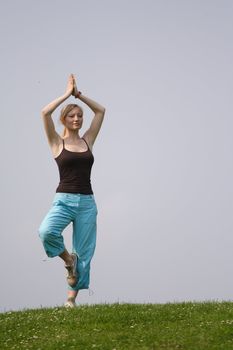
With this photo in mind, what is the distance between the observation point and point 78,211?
45.5 ft

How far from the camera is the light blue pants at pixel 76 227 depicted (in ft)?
44.4

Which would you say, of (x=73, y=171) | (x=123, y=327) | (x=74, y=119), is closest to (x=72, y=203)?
(x=73, y=171)

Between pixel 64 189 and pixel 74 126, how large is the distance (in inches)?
53.2

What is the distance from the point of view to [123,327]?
12414mm

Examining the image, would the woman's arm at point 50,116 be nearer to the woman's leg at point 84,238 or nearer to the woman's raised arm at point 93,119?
the woman's raised arm at point 93,119

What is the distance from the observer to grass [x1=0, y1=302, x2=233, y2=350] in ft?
37.7

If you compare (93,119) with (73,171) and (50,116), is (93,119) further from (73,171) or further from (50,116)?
(73,171)

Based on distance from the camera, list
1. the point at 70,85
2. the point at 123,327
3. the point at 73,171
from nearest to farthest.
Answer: the point at 123,327, the point at 73,171, the point at 70,85

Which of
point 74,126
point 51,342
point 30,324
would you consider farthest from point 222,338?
point 74,126

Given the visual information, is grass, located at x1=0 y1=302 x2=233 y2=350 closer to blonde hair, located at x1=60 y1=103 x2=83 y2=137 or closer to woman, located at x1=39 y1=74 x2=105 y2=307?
woman, located at x1=39 y1=74 x2=105 y2=307

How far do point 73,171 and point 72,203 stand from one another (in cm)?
66

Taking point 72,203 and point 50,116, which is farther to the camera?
point 50,116

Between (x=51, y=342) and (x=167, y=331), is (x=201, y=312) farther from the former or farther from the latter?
(x=51, y=342)

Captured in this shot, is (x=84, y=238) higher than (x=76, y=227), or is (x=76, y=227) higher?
(x=76, y=227)
